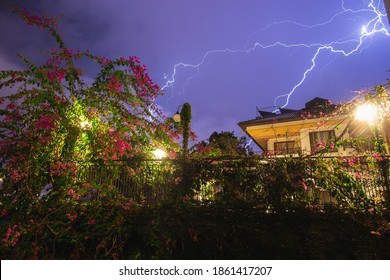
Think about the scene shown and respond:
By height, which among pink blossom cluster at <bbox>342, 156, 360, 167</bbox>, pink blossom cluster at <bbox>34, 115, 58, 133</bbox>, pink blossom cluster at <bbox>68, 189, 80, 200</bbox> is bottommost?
pink blossom cluster at <bbox>68, 189, 80, 200</bbox>

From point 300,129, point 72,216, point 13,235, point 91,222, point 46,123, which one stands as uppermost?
point 300,129

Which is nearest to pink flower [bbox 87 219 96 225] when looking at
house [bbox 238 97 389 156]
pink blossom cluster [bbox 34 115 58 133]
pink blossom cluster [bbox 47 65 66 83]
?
pink blossom cluster [bbox 34 115 58 133]

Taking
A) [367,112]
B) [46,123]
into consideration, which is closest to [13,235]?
[46,123]

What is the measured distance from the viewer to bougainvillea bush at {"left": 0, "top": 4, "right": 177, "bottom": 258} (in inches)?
201

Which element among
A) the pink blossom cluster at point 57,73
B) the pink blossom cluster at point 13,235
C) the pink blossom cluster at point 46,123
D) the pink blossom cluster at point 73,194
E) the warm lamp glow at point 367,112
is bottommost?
the pink blossom cluster at point 13,235

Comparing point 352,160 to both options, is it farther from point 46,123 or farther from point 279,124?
point 279,124

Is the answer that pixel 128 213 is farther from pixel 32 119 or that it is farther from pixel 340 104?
pixel 340 104

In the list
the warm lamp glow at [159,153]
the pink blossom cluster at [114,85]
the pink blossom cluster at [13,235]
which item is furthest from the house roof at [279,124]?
the pink blossom cluster at [13,235]

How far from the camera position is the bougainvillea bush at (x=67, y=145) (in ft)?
16.8

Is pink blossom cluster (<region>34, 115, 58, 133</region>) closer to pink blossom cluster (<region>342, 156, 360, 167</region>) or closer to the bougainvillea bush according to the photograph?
the bougainvillea bush

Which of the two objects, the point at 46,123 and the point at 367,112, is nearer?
the point at 46,123

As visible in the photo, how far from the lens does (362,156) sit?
20.3ft

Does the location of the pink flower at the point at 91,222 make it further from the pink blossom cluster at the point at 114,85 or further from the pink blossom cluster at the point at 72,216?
the pink blossom cluster at the point at 114,85

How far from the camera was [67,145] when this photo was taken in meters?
5.65
